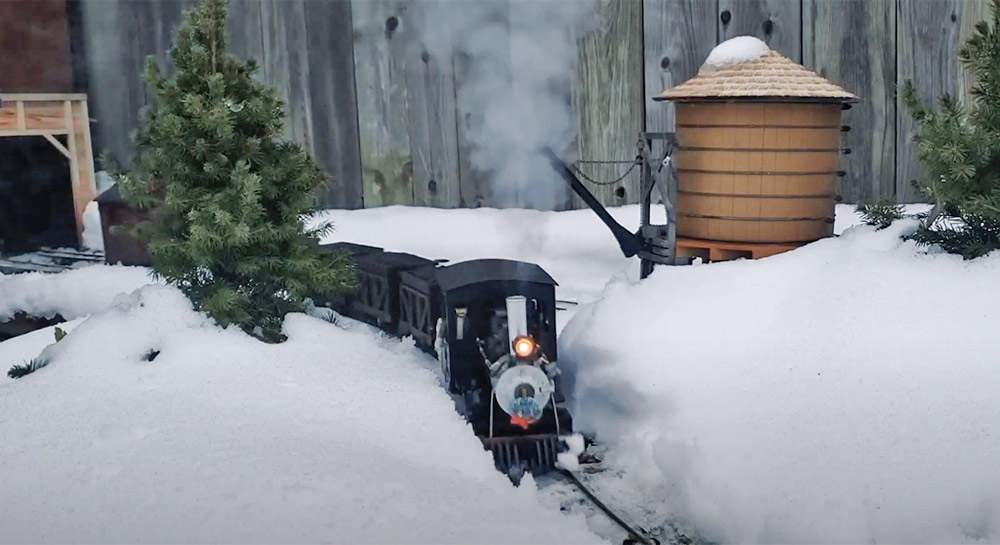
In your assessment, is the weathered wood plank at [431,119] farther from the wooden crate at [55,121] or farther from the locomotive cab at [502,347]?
the wooden crate at [55,121]

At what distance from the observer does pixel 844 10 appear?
18.2 feet

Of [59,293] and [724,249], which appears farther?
[59,293]

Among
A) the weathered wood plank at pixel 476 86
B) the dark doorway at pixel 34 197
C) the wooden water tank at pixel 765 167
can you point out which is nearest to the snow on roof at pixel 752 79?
the wooden water tank at pixel 765 167

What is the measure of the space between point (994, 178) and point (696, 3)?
6.94 feet

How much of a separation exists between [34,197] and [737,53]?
5052 millimetres

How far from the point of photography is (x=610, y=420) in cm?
452

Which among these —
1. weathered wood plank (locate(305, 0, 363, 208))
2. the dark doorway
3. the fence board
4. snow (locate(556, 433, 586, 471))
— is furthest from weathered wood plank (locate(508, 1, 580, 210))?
the dark doorway

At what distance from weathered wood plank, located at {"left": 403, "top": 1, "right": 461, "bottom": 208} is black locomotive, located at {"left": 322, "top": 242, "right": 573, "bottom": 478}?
572 mm

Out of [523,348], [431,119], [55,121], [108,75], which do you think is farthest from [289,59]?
[523,348]

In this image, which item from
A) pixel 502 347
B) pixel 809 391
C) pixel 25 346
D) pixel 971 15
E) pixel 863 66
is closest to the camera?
pixel 809 391

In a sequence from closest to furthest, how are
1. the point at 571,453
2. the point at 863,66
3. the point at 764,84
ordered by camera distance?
the point at 571,453 → the point at 764,84 → the point at 863,66

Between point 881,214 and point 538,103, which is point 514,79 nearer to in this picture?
point 538,103

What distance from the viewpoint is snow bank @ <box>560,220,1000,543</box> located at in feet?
10.7

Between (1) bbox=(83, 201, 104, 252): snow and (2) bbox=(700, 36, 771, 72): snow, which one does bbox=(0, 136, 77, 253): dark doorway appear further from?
(2) bbox=(700, 36, 771, 72): snow
